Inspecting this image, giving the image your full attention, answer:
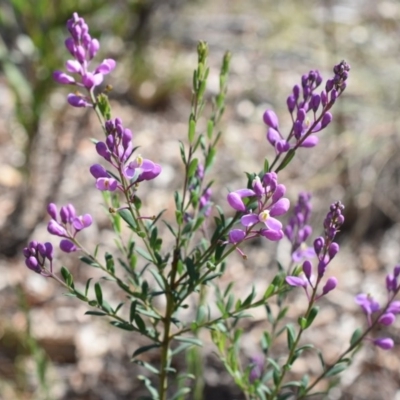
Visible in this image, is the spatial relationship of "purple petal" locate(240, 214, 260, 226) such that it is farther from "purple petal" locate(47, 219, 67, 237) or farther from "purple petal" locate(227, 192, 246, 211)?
"purple petal" locate(47, 219, 67, 237)

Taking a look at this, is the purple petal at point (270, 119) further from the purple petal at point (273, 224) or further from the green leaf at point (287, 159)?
the purple petal at point (273, 224)

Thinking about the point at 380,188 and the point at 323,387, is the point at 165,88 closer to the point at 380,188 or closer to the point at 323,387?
the point at 380,188

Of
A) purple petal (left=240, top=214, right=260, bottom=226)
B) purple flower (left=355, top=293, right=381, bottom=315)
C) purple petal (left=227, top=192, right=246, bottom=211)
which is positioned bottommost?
purple flower (left=355, top=293, right=381, bottom=315)

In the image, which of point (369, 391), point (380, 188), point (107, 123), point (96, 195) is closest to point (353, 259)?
point (380, 188)

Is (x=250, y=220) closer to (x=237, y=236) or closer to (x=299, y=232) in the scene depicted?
(x=237, y=236)

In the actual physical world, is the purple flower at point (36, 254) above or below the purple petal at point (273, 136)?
below

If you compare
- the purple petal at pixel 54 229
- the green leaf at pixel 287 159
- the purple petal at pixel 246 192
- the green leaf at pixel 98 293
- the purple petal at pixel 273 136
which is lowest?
the green leaf at pixel 98 293

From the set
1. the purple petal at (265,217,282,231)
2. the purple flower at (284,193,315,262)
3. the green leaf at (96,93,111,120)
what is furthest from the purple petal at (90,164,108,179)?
the purple flower at (284,193,315,262)

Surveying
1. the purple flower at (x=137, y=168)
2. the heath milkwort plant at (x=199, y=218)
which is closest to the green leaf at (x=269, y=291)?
the heath milkwort plant at (x=199, y=218)

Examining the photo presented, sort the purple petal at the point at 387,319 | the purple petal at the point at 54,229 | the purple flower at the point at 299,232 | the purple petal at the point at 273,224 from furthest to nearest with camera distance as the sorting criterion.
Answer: the purple flower at the point at 299,232 → the purple petal at the point at 387,319 → the purple petal at the point at 54,229 → the purple petal at the point at 273,224

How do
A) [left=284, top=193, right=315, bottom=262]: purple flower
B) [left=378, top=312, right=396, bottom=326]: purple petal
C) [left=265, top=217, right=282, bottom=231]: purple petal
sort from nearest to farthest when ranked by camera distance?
[left=265, top=217, right=282, bottom=231]: purple petal → [left=378, top=312, right=396, bottom=326]: purple petal → [left=284, top=193, right=315, bottom=262]: purple flower

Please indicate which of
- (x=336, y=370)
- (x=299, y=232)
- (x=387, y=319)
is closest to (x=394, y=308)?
(x=387, y=319)
